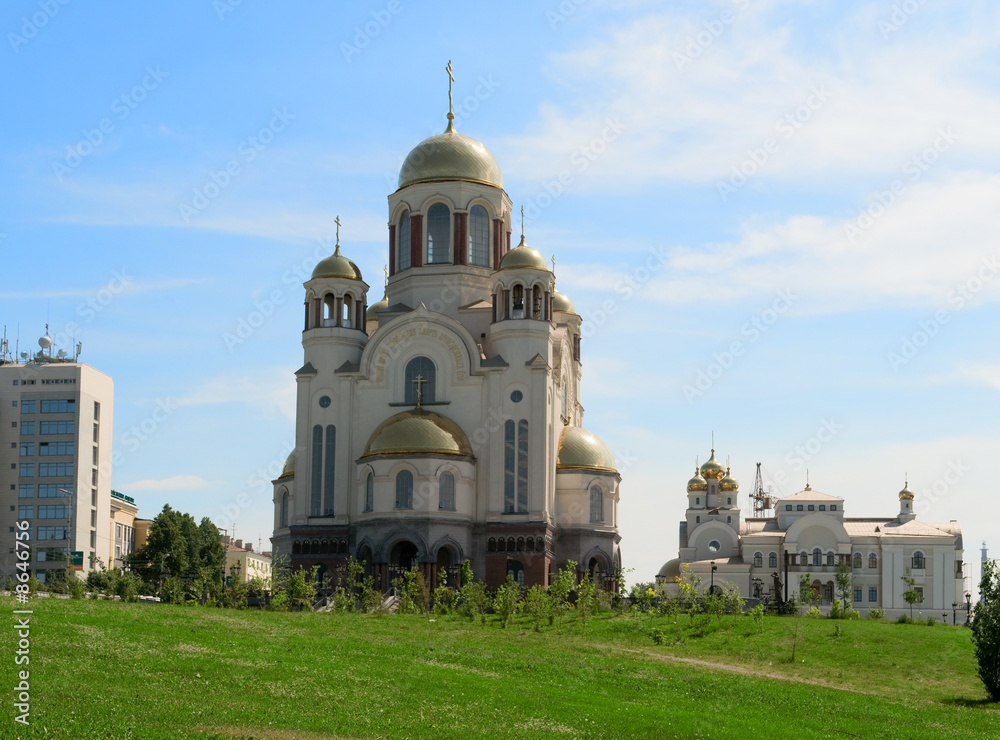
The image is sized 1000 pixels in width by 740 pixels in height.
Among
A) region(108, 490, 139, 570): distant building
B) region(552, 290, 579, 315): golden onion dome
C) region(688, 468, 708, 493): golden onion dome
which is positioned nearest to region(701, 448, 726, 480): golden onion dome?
region(688, 468, 708, 493): golden onion dome

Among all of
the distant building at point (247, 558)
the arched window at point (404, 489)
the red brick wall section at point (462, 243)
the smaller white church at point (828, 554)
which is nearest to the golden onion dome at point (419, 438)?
the arched window at point (404, 489)

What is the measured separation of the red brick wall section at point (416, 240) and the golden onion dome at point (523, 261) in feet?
16.2

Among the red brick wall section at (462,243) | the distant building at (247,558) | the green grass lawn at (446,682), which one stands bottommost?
the distant building at (247,558)

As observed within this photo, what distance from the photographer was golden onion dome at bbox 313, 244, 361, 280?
187 feet

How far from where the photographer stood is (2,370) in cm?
8394

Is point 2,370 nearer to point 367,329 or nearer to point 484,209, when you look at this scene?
point 367,329

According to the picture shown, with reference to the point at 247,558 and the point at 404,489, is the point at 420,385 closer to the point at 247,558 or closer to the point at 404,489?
the point at 404,489

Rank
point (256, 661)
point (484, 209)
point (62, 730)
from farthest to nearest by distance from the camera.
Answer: point (484, 209), point (256, 661), point (62, 730)

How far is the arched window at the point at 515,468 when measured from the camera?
175ft

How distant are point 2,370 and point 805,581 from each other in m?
52.7

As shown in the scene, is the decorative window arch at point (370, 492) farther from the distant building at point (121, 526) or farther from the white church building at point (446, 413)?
the distant building at point (121, 526)

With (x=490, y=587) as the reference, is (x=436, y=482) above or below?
above

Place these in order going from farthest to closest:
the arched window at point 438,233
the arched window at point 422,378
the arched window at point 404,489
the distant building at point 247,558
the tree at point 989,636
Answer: the distant building at point 247,558 < the arched window at point 438,233 < the arched window at point 422,378 < the arched window at point 404,489 < the tree at point 989,636

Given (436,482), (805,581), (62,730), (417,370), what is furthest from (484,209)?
(62,730)
